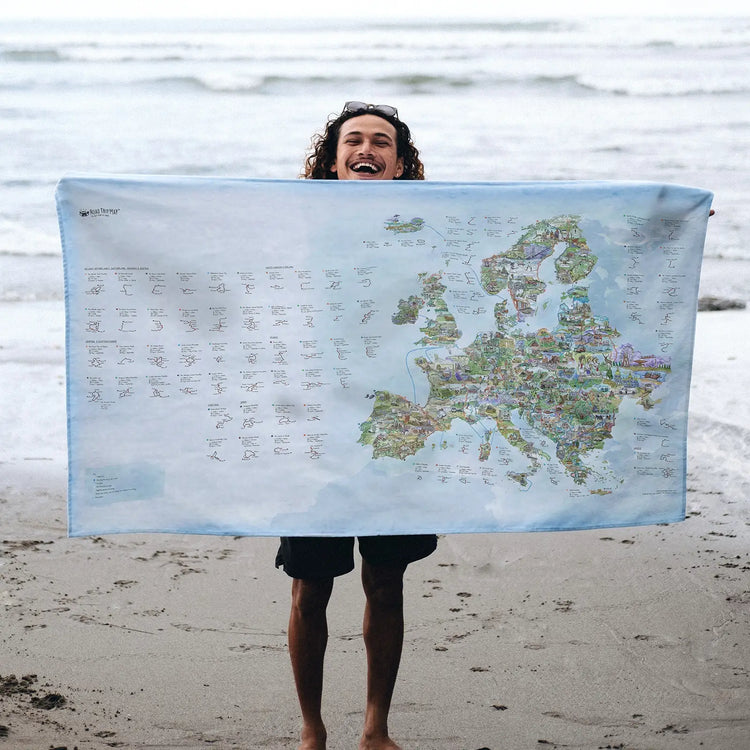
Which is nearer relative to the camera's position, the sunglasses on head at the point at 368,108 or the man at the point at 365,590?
the man at the point at 365,590

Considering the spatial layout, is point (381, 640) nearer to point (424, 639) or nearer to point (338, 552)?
point (338, 552)

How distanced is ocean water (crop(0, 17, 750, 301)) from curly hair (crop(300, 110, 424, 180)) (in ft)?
22.2

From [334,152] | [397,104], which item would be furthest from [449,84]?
[334,152]

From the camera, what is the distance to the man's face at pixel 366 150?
103 inches

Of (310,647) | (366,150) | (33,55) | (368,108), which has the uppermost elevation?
(33,55)

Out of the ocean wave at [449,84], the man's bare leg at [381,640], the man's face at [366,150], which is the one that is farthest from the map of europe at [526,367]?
the ocean wave at [449,84]

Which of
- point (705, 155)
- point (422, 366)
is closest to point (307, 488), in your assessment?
point (422, 366)

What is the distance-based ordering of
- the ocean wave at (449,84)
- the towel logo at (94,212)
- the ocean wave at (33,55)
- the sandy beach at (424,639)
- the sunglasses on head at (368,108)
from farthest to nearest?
the ocean wave at (33,55) → the ocean wave at (449,84) → the sandy beach at (424,639) → the sunglasses on head at (368,108) → the towel logo at (94,212)

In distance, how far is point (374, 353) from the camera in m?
2.53

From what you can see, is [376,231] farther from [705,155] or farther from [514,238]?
[705,155]

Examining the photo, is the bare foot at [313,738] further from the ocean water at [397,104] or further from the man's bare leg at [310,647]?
the ocean water at [397,104]

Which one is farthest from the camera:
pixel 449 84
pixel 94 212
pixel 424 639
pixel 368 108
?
pixel 449 84

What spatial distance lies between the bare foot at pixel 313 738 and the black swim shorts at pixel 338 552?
42 centimetres

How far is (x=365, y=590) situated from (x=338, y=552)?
0.13 metres
